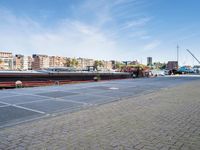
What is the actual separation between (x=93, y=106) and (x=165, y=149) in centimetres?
566

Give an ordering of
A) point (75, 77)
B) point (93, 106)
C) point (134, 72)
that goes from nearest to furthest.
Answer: point (93, 106) < point (75, 77) < point (134, 72)

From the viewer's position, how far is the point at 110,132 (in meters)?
5.99

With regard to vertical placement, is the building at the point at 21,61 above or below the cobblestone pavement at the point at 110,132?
above

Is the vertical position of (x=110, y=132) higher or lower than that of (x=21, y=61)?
lower

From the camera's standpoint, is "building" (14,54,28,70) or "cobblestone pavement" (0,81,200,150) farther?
"building" (14,54,28,70)

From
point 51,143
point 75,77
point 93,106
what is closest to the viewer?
point 51,143

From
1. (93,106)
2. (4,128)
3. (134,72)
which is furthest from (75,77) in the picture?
(4,128)

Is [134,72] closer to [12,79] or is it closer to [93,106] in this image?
[12,79]

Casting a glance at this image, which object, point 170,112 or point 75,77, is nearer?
point 170,112

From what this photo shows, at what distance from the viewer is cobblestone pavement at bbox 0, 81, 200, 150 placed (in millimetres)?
4977

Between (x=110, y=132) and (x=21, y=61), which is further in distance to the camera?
(x=21, y=61)

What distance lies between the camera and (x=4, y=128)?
645 cm

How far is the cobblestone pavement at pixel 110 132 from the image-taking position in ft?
16.3

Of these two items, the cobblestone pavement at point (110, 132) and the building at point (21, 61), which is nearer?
the cobblestone pavement at point (110, 132)
